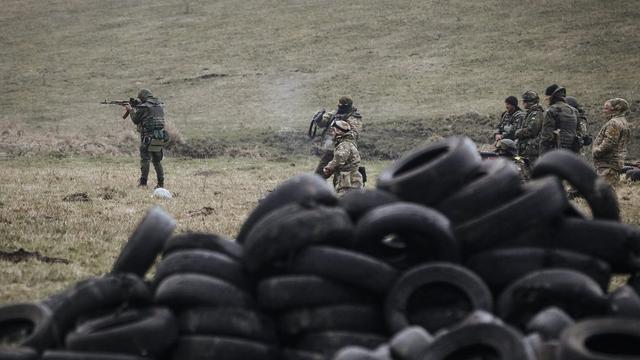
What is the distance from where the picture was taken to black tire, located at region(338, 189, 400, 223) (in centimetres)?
648

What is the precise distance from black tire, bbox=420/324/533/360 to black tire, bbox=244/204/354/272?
1.35 metres

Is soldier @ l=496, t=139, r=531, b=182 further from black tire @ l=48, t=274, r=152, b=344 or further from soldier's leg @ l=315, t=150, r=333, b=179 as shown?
black tire @ l=48, t=274, r=152, b=344

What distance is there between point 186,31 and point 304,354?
178 ft

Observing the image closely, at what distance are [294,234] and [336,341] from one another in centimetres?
85

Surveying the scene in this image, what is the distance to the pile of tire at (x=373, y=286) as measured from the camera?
5469mm

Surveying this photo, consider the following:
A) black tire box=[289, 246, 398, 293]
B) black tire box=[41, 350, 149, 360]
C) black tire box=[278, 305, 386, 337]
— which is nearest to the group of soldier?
black tire box=[289, 246, 398, 293]

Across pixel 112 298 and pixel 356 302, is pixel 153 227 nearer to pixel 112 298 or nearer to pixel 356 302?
pixel 112 298

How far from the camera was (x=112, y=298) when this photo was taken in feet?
19.4

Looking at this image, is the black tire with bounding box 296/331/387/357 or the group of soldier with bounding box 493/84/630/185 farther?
the group of soldier with bounding box 493/84/630/185

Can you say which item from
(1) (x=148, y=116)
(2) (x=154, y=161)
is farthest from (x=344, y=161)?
(1) (x=148, y=116)

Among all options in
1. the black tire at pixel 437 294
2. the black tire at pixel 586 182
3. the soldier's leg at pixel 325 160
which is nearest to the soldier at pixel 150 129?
the soldier's leg at pixel 325 160

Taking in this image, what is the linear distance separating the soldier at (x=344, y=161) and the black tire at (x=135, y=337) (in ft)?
31.7

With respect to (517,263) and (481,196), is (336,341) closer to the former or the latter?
(517,263)

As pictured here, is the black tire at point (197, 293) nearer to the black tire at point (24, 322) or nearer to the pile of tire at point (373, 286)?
the pile of tire at point (373, 286)
